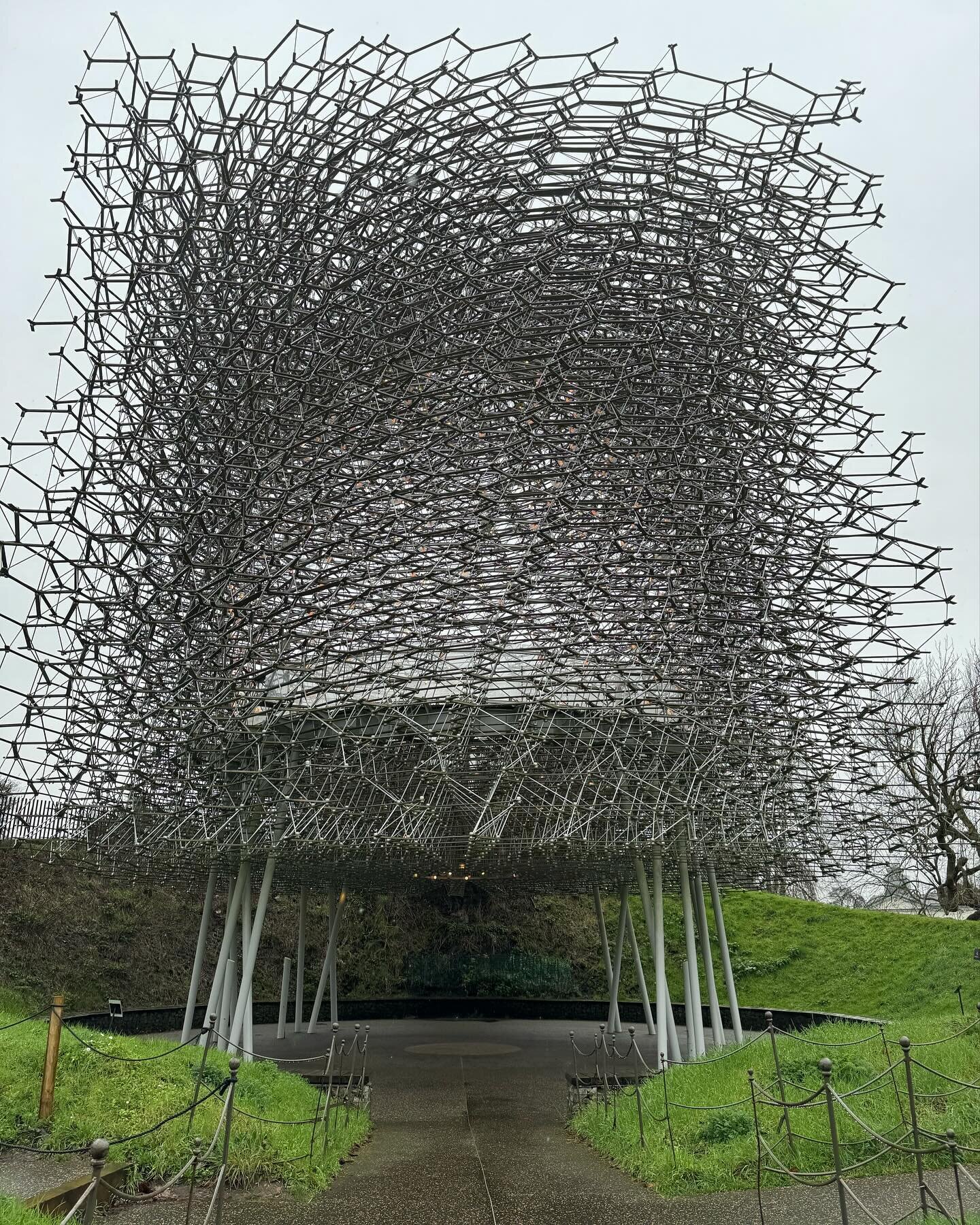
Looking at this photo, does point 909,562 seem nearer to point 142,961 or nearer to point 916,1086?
point 916,1086

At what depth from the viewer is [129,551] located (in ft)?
54.6

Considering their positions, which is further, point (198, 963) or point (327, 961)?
point (327, 961)

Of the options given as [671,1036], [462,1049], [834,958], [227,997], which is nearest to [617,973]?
[462,1049]

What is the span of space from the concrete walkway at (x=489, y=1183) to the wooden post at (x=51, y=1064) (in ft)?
6.31

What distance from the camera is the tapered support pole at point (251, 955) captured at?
53.9 ft

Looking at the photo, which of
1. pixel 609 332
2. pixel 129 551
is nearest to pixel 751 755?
pixel 609 332

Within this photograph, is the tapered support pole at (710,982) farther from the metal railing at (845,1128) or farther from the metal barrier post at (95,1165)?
the metal barrier post at (95,1165)

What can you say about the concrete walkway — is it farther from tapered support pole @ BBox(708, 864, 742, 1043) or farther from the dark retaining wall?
the dark retaining wall

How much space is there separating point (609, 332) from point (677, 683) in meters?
7.18

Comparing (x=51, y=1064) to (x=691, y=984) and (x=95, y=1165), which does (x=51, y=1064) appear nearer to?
(x=95, y=1165)

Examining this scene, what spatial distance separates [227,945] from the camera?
1784cm

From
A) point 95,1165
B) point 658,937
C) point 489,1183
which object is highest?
point 658,937

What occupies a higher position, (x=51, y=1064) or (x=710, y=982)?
(x=710, y=982)

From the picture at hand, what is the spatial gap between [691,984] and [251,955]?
24.8 ft
